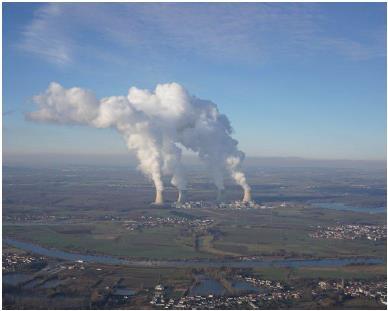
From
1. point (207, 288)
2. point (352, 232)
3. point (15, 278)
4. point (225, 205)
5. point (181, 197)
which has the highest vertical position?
point (181, 197)

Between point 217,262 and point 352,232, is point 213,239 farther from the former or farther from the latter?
point 352,232

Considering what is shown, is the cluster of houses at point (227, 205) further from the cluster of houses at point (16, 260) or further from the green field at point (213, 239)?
the cluster of houses at point (16, 260)

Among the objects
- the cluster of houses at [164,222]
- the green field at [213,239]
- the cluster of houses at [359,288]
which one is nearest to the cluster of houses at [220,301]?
the cluster of houses at [359,288]

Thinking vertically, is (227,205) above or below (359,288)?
above

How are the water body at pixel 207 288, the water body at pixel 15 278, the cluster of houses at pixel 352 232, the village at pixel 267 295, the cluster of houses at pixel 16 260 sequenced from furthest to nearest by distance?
the cluster of houses at pixel 352 232
the cluster of houses at pixel 16 260
the water body at pixel 15 278
the water body at pixel 207 288
the village at pixel 267 295

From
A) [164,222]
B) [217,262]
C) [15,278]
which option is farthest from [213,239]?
[15,278]

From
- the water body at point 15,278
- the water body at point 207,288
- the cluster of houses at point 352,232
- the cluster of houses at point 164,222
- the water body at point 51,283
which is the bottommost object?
the water body at point 15,278

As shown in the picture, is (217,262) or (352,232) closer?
(217,262)
